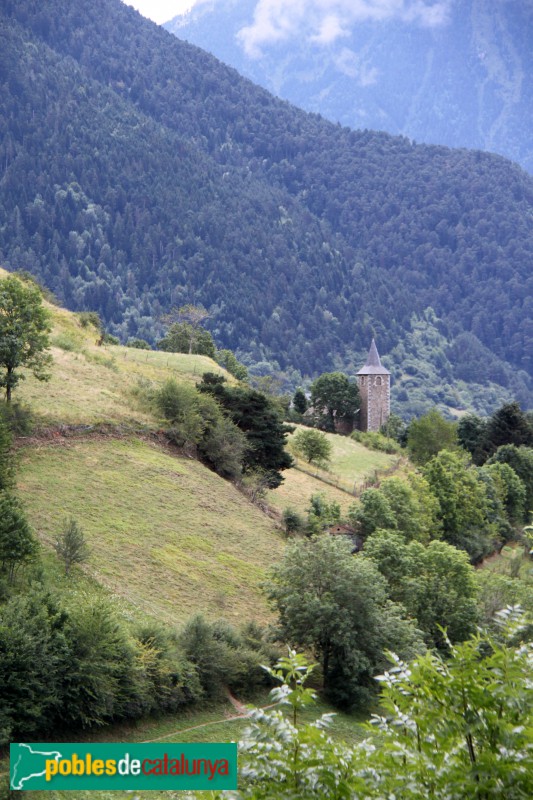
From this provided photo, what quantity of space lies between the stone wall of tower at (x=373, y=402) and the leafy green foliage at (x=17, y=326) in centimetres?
7511

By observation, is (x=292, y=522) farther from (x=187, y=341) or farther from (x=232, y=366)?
(x=232, y=366)

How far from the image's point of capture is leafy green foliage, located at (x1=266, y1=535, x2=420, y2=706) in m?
32.2

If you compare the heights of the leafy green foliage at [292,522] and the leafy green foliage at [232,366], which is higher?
the leafy green foliage at [232,366]

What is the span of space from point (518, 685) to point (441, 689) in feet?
2.49

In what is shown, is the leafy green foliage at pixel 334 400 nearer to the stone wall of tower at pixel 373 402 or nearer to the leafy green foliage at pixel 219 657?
the stone wall of tower at pixel 373 402

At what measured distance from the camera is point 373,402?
11881 centimetres

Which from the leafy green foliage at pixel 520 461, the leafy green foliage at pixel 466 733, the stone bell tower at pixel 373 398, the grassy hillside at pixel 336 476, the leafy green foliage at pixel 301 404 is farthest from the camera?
A: the stone bell tower at pixel 373 398

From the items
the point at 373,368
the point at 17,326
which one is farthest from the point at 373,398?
the point at 17,326

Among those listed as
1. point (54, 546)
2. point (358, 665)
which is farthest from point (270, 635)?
point (54, 546)

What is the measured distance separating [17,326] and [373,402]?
79719mm

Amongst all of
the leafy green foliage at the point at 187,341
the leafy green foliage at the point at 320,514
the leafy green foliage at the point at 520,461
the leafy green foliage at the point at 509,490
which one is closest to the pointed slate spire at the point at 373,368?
the leafy green foliage at the point at 187,341

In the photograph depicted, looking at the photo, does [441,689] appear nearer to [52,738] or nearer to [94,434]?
[52,738]

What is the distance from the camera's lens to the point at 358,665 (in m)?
31.7

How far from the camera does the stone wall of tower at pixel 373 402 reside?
385ft
